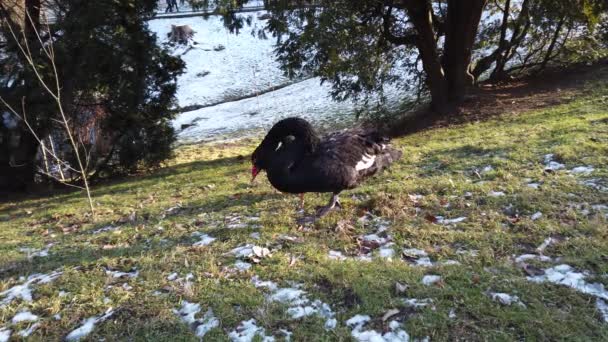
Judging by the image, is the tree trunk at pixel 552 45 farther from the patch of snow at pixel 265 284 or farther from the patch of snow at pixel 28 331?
the patch of snow at pixel 28 331

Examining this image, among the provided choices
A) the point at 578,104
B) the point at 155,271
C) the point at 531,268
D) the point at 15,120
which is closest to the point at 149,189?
the point at 15,120

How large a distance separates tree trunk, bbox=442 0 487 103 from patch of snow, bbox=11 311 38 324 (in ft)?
35.5

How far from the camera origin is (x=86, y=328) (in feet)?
10.6

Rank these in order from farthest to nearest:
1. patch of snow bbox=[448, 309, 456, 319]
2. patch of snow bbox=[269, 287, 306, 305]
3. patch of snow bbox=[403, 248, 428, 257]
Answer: patch of snow bbox=[403, 248, 428, 257] < patch of snow bbox=[269, 287, 306, 305] < patch of snow bbox=[448, 309, 456, 319]

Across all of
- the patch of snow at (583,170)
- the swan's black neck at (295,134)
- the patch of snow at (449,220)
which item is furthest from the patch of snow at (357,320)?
the patch of snow at (583,170)

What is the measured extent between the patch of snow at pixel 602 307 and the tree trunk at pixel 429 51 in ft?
28.8

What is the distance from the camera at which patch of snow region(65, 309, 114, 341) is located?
3.16m

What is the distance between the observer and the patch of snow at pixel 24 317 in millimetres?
3428

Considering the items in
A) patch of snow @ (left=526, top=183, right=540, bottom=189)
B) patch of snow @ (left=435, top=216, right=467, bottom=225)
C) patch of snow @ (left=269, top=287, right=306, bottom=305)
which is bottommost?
patch of snow @ (left=269, top=287, right=306, bottom=305)

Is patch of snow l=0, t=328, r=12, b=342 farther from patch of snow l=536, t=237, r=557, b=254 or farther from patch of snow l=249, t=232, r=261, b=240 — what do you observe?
patch of snow l=536, t=237, r=557, b=254

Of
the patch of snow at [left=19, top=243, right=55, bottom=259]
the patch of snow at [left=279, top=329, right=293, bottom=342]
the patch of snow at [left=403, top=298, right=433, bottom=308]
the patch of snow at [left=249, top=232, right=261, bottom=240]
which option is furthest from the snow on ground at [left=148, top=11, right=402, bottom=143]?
the patch of snow at [left=279, top=329, right=293, bottom=342]

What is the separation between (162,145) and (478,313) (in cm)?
948

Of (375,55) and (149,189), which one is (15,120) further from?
(375,55)

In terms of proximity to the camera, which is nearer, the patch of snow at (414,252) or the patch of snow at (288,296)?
the patch of snow at (288,296)
